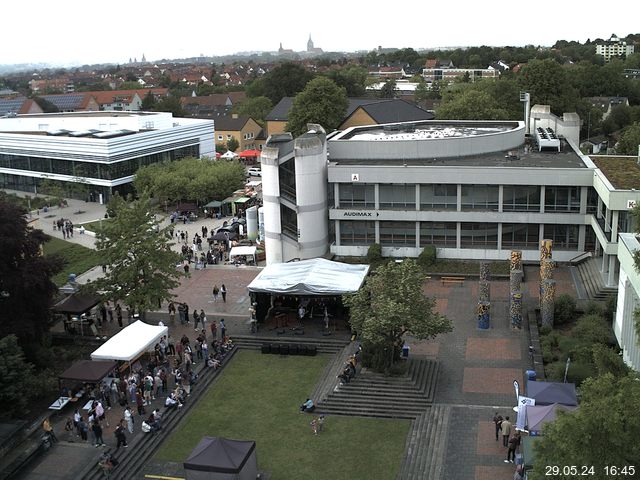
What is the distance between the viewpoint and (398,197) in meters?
44.5

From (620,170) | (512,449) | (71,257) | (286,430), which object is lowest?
(286,430)

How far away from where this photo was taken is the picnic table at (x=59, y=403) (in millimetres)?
28078

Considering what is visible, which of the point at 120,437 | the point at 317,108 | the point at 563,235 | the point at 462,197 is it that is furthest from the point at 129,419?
the point at 317,108

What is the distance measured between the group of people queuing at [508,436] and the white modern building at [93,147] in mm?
53365

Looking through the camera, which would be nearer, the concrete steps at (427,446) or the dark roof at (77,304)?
the concrete steps at (427,446)

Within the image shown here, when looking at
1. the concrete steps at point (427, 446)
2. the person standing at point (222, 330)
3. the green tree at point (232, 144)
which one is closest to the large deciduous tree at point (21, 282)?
the person standing at point (222, 330)

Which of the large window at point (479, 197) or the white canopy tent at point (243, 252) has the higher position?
the large window at point (479, 197)

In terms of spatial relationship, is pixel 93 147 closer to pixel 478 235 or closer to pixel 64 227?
pixel 64 227

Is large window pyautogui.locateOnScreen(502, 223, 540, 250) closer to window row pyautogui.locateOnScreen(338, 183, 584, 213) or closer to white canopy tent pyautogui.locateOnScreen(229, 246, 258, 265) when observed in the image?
window row pyautogui.locateOnScreen(338, 183, 584, 213)

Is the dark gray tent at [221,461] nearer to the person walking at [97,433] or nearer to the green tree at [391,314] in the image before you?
the person walking at [97,433]

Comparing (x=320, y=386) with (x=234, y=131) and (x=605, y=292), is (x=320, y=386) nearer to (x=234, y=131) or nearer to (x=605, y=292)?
(x=605, y=292)

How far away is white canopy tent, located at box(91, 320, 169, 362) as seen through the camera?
3050cm

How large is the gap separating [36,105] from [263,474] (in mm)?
143992

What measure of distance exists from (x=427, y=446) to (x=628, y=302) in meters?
9.72
